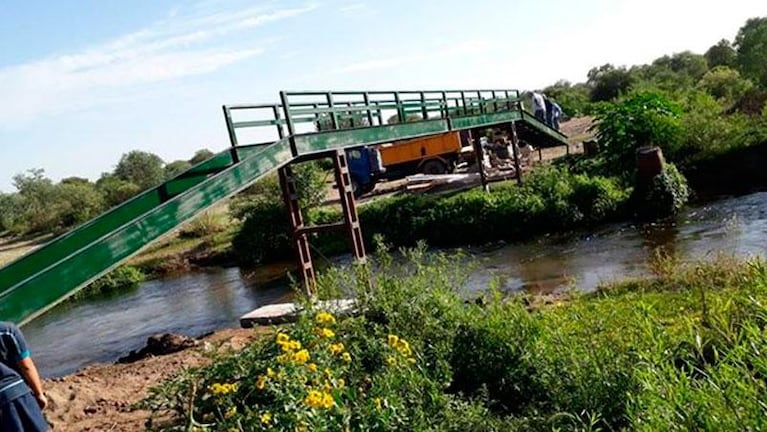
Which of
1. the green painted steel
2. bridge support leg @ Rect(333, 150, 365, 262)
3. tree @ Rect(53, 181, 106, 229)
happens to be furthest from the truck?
tree @ Rect(53, 181, 106, 229)

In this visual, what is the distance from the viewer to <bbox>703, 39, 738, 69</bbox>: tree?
1953 inches

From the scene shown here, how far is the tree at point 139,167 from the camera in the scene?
58.0m

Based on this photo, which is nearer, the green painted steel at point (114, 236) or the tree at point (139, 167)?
the green painted steel at point (114, 236)

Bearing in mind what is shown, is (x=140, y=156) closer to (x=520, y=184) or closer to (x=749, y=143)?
(x=520, y=184)

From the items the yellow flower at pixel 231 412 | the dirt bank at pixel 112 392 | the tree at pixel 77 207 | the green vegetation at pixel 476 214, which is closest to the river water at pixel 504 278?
the green vegetation at pixel 476 214

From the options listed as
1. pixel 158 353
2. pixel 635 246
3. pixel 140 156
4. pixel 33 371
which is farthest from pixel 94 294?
pixel 140 156

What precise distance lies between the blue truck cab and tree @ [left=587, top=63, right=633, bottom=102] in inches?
1068


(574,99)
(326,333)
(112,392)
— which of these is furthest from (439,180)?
(574,99)

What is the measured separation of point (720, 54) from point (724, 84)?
2172 centimetres

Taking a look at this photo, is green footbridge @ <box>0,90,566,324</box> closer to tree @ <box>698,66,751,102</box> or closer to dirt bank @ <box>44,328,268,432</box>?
dirt bank @ <box>44,328,268,432</box>

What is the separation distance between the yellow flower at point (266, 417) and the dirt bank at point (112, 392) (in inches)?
76.3

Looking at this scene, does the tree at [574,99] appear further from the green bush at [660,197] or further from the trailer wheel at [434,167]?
the green bush at [660,197]

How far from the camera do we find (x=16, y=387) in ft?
14.4

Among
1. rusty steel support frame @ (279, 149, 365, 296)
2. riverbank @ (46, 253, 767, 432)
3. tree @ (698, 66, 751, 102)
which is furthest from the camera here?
tree @ (698, 66, 751, 102)
